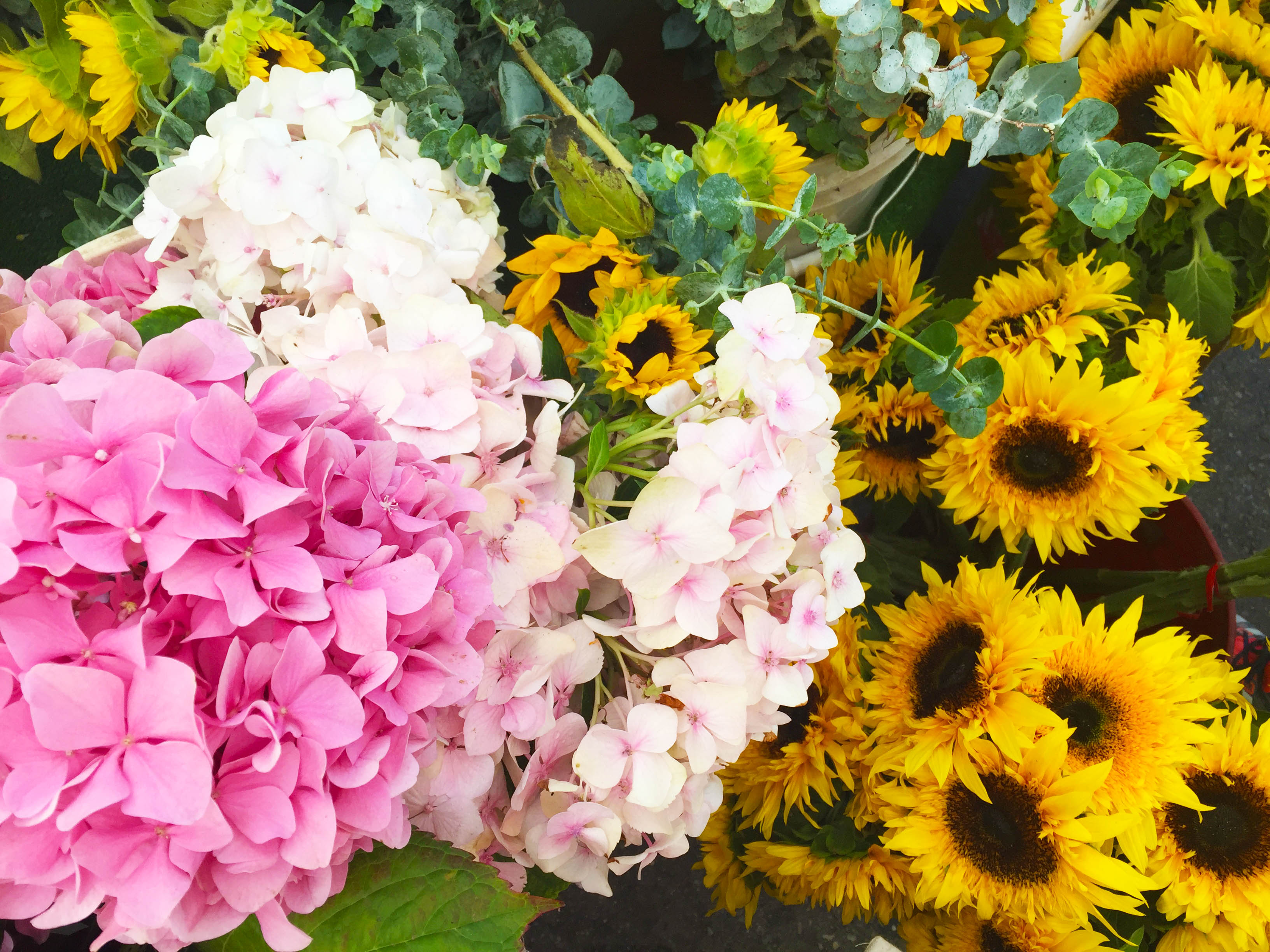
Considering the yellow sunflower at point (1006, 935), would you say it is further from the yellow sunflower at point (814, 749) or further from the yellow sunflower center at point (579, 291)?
the yellow sunflower center at point (579, 291)

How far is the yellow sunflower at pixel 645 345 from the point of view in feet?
1.44

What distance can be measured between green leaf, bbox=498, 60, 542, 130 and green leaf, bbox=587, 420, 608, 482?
0.81 feet

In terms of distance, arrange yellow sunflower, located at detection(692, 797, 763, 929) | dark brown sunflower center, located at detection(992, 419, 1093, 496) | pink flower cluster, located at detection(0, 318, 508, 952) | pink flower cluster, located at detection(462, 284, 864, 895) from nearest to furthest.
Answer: pink flower cluster, located at detection(0, 318, 508, 952) → pink flower cluster, located at detection(462, 284, 864, 895) → dark brown sunflower center, located at detection(992, 419, 1093, 496) → yellow sunflower, located at detection(692, 797, 763, 929)

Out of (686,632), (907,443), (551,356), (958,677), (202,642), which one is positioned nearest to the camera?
(202,642)

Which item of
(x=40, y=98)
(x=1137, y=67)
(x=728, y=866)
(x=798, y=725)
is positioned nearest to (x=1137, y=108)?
(x=1137, y=67)

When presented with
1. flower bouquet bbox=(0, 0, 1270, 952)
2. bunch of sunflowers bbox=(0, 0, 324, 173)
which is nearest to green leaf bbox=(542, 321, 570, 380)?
flower bouquet bbox=(0, 0, 1270, 952)

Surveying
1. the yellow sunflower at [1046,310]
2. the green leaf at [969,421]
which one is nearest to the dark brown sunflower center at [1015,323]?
the yellow sunflower at [1046,310]

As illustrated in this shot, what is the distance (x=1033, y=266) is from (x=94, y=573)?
25.1 inches

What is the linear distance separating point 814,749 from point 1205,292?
1.40 ft

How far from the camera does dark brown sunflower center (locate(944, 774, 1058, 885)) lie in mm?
511

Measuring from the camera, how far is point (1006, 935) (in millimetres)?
551

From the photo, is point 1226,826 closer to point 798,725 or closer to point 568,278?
point 798,725

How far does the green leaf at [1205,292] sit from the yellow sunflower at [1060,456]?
114mm

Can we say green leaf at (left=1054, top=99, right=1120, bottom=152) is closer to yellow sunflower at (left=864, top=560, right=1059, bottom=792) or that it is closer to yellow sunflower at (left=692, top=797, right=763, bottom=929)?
yellow sunflower at (left=864, top=560, right=1059, bottom=792)
